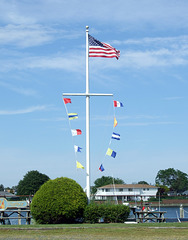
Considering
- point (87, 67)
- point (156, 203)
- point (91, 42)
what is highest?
point (91, 42)

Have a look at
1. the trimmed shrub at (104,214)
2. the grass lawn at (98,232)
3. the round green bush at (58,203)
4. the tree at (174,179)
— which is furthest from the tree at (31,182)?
the grass lawn at (98,232)

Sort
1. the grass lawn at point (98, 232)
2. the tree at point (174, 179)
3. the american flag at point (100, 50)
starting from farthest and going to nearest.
→ the tree at point (174, 179)
the american flag at point (100, 50)
the grass lawn at point (98, 232)

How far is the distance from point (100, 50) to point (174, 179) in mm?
156941

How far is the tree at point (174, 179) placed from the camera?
160 m

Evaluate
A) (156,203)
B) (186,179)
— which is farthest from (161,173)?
(156,203)

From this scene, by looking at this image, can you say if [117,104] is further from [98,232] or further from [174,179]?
[174,179]

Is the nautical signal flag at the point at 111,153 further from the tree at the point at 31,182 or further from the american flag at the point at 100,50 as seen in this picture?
the tree at the point at 31,182

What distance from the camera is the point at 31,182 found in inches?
4459

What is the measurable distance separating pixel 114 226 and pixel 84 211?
10.9 ft

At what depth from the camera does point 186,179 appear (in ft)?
546

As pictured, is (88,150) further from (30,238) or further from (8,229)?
(30,238)

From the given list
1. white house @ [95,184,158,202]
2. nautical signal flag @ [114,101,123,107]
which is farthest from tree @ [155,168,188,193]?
nautical signal flag @ [114,101,123,107]

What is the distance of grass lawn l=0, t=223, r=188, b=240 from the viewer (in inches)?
552

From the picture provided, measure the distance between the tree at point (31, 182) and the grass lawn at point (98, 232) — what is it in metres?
97.6
